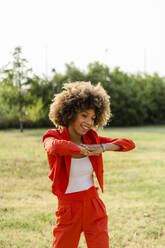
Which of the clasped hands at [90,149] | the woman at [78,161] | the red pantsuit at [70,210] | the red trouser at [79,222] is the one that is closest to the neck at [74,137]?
the woman at [78,161]

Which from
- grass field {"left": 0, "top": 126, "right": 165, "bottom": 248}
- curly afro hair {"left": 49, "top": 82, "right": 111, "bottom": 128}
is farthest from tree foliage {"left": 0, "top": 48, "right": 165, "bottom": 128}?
curly afro hair {"left": 49, "top": 82, "right": 111, "bottom": 128}

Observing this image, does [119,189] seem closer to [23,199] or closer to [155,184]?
[155,184]

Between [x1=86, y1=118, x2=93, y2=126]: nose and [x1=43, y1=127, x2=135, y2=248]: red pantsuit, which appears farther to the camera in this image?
[x1=86, y1=118, x2=93, y2=126]: nose

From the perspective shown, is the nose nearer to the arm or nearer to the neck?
the neck

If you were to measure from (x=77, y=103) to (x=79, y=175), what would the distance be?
61 centimetres

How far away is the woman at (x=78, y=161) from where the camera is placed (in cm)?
260

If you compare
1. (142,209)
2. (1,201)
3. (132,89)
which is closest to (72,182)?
(142,209)

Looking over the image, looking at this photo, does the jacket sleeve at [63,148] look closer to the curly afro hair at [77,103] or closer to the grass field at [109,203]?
the curly afro hair at [77,103]

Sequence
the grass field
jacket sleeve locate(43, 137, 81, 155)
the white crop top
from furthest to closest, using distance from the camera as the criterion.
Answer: the grass field, the white crop top, jacket sleeve locate(43, 137, 81, 155)

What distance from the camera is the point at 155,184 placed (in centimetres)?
768

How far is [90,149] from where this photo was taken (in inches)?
104

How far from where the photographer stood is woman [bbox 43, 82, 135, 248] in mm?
2602

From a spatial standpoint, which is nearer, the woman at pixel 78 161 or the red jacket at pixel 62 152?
the red jacket at pixel 62 152

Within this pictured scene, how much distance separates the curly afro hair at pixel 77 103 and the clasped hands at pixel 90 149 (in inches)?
12.7
